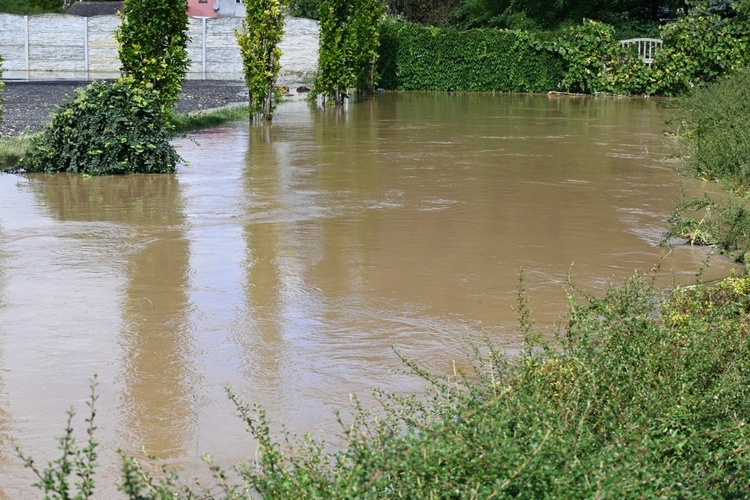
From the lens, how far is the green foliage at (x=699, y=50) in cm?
2653

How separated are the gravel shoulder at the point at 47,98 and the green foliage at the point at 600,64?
804cm

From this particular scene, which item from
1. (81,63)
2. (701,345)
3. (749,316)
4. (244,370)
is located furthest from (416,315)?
(81,63)

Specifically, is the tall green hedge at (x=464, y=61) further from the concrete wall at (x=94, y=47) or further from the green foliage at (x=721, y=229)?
the green foliage at (x=721, y=229)

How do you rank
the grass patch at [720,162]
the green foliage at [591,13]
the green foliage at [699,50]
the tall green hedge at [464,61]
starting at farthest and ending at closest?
1. the green foliage at [591,13]
2. the tall green hedge at [464,61]
3. the green foliage at [699,50]
4. the grass patch at [720,162]

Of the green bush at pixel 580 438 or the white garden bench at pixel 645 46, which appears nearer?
the green bush at pixel 580 438

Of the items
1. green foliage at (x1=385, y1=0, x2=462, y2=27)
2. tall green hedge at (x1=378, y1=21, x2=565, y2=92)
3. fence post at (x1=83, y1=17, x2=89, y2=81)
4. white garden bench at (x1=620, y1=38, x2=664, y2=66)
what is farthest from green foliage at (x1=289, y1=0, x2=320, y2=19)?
white garden bench at (x1=620, y1=38, x2=664, y2=66)

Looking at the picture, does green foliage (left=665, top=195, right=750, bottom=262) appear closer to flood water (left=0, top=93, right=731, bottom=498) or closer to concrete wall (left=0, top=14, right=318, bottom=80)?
flood water (left=0, top=93, right=731, bottom=498)

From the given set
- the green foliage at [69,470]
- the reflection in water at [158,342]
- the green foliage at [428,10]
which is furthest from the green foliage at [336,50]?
the green foliage at [428,10]

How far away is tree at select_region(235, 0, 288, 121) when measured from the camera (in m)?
17.8

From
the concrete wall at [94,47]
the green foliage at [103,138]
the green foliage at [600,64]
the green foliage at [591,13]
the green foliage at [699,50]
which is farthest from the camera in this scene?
the concrete wall at [94,47]

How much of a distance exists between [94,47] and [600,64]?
63.2 ft

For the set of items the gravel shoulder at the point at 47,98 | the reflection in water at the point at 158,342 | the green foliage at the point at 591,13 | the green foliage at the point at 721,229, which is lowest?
the reflection in water at the point at 158,342

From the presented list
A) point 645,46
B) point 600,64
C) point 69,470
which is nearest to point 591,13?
point 645,46

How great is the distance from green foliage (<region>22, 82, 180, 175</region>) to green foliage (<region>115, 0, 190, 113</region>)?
2.64 meters
